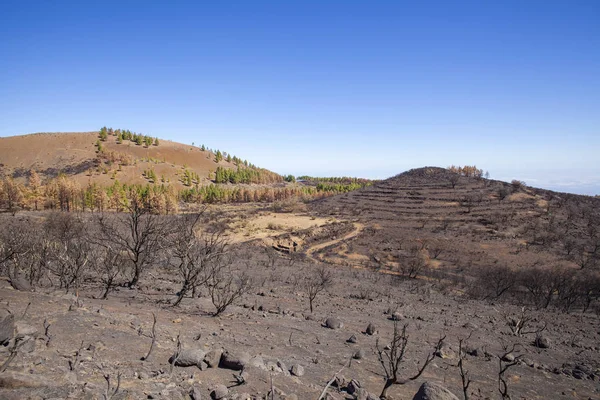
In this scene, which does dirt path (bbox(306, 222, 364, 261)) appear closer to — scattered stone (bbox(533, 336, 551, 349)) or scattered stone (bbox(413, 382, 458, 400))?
scattered stone (bbox(533, 336, 551, 349))

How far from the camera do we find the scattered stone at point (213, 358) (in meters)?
7.34

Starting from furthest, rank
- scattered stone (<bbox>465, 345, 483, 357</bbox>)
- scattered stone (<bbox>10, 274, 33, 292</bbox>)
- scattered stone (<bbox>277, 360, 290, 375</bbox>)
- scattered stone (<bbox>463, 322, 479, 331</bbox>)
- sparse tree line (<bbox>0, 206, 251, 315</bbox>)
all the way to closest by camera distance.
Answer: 1. scattered stone (<bbox>463, 322, 479, 331</bbox>)
2. sparse tree line (<bbox>0, 206, 251, 315</bbox>)
3. scattered stone (<bbox>465, 345, 483, 357</bbox>)
4. scattered stone (<bbox>10, 274, 33, 292</bbox>)
5. scattered stone (<bbox>277, 360, 290, 375</bbox>)

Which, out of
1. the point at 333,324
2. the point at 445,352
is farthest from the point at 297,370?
the point at 445,352

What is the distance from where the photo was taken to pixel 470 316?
1905cm

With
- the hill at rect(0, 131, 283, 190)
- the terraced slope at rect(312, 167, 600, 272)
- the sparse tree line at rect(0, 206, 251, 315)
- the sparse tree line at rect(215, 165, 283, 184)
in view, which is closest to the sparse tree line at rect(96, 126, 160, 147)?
the hill at rect(0, 131, 283, 190)

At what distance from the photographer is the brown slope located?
140250mm

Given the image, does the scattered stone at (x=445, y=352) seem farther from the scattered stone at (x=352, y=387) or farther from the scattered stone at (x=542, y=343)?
the scattered stone at (x=542, y=343)

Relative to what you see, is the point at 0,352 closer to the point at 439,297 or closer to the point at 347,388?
the point at 347,388

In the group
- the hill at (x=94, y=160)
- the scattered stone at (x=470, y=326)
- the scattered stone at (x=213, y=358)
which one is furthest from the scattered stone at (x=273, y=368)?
the hill at (x=94, y=160)

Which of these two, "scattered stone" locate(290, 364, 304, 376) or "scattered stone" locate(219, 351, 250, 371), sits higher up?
"scattered stone" locate(219, 351, 250, 371)

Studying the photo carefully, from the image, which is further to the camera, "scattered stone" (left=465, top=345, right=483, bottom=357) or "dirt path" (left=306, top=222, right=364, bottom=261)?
"dirt path" (left=306, top=222, right=364, bottom=261)

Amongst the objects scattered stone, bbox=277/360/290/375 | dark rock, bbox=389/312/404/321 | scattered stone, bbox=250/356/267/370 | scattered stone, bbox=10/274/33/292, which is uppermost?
scattered stone, bbox=10/274/33/292

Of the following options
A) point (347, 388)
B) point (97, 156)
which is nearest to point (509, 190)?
point (347, 388)

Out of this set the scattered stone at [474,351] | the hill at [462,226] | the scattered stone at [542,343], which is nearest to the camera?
the scattered stone at [474,351]
